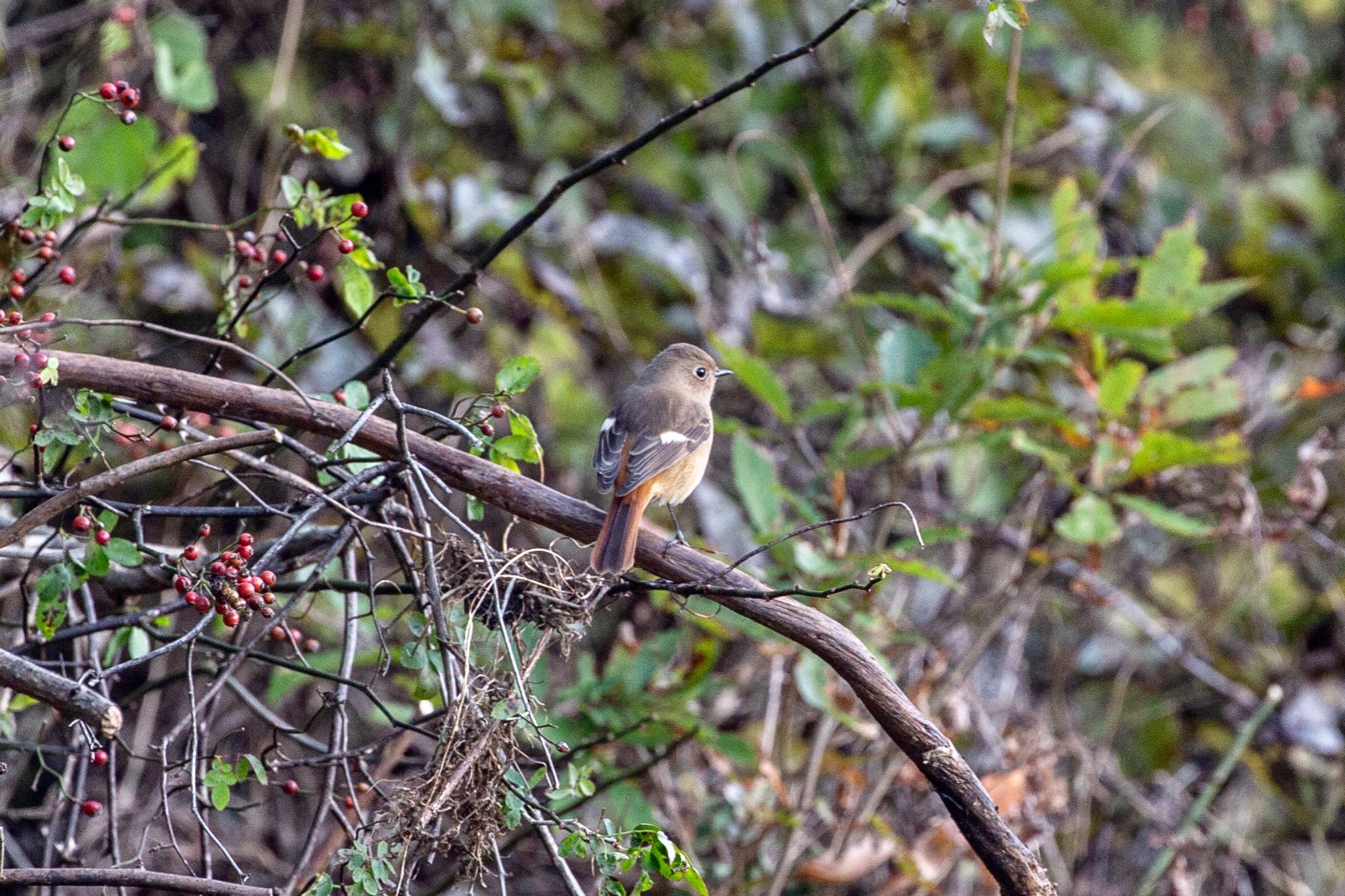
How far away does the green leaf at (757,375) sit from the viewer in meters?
3.84

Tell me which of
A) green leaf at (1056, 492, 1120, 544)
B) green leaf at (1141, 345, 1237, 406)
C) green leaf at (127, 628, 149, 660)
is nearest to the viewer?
green leaf at (127, 628, 149, 660)

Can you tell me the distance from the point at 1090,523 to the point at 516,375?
1870 mm

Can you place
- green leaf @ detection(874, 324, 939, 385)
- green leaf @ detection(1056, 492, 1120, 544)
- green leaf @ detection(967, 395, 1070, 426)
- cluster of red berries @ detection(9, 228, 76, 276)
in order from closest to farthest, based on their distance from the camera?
cluster of red berries @ detection(9, 228, 76, 276) < green leaf @ detection(1056, 492, 1120, 544) < green leaf @ detection(967, 395, 1070, 426) < green leaf @ detection(874, 324, 939, 385)

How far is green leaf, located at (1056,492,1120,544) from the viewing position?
12.1 ft

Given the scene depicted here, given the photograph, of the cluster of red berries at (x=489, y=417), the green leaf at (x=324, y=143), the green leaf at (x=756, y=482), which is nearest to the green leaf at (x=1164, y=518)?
the green leaf at (x=756, y=482)

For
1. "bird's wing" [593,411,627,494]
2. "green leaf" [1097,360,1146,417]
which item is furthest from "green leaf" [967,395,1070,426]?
"bird's wing" [593,411,627,494]

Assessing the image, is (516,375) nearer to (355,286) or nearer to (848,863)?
(355,286)

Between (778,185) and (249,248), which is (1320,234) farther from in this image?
(249,248)

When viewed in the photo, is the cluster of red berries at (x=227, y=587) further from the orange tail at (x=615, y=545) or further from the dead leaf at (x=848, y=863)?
the dead leaf at (x=848, y=863)

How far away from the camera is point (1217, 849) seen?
493 cm

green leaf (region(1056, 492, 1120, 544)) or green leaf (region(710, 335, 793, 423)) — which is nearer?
green leaf (region(1056, 492, 1120, 544))

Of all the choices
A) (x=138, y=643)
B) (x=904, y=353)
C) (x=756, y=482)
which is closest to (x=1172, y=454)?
(x=904, y=353)

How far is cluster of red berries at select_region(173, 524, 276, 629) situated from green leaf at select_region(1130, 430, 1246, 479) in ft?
8.17

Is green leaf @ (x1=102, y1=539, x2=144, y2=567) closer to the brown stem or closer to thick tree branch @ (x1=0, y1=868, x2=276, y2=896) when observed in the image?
the brown stem
